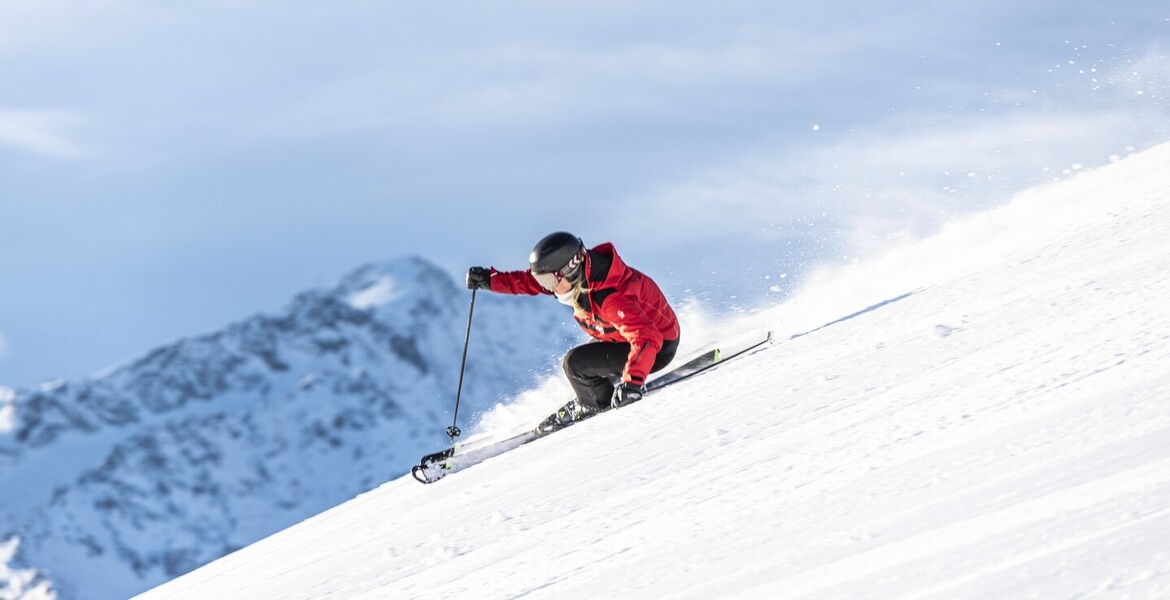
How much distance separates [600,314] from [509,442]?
96 centimetres

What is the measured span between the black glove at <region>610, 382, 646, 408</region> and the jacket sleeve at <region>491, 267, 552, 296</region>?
0.91 metres

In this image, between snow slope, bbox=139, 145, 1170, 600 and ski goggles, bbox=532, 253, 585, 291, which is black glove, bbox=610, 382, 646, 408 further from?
ski goggles, bbox=532, 253, 585, 291

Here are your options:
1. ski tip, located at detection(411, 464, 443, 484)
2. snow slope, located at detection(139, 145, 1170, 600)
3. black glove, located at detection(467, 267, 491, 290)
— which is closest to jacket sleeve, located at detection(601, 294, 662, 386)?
snow slope, located at detection(139, 145, 1170, 600)

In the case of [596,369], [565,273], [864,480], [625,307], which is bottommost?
[864,480]

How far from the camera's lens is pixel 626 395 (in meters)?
6.19

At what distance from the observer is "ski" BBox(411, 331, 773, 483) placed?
6.38m

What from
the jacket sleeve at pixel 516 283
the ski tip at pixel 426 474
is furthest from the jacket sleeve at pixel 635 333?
the ski tip at pixel 426 474

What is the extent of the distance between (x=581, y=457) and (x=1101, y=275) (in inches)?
104

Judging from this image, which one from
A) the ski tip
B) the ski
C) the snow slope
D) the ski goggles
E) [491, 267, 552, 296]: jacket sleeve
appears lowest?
the snow slope

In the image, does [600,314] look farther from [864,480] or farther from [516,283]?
[864,480]

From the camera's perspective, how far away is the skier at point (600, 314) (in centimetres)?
621

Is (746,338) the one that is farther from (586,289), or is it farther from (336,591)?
(336,591)

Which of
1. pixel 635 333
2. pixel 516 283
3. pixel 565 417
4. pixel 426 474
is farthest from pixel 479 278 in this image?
pixel 426 474

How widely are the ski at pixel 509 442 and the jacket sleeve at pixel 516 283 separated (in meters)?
0.88
